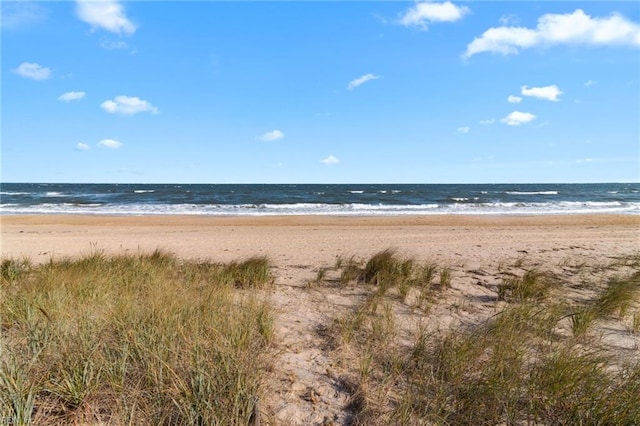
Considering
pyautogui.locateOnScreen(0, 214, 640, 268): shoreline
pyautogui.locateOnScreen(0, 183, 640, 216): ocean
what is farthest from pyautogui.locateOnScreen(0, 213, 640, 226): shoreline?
pyautogui.locateOnScreen(0, 183, 640, 216): ocean

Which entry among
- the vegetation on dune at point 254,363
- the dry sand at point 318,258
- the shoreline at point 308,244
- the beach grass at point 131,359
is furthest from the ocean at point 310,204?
the beach grass at point 131,359

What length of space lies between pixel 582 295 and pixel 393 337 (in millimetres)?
3674

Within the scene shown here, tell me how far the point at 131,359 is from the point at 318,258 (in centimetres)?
668

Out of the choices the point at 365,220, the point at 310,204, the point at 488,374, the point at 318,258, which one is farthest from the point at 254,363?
the point at 310,204

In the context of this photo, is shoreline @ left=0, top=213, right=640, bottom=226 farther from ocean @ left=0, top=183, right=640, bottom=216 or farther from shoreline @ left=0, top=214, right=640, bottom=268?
ocean @ left=0, top=183, right=640, bottom=216

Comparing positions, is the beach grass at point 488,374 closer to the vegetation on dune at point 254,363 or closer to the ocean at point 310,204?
the vegetation on dune at point 254,363

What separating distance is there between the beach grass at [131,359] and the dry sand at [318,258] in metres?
0.34

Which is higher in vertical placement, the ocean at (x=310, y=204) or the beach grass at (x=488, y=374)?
the ocean at (x=310, y=204)

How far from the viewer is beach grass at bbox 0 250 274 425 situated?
230cm

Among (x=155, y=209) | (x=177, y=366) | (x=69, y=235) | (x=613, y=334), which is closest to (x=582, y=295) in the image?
(x=613, y=334)

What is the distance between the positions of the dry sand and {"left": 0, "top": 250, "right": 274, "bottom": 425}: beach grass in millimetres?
338

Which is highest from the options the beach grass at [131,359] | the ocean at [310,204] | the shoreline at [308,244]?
the ocean at [310,204]

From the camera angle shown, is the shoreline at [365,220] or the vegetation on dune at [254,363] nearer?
the vegetation on dune at [254,363]

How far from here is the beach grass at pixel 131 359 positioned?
90.5 inches
